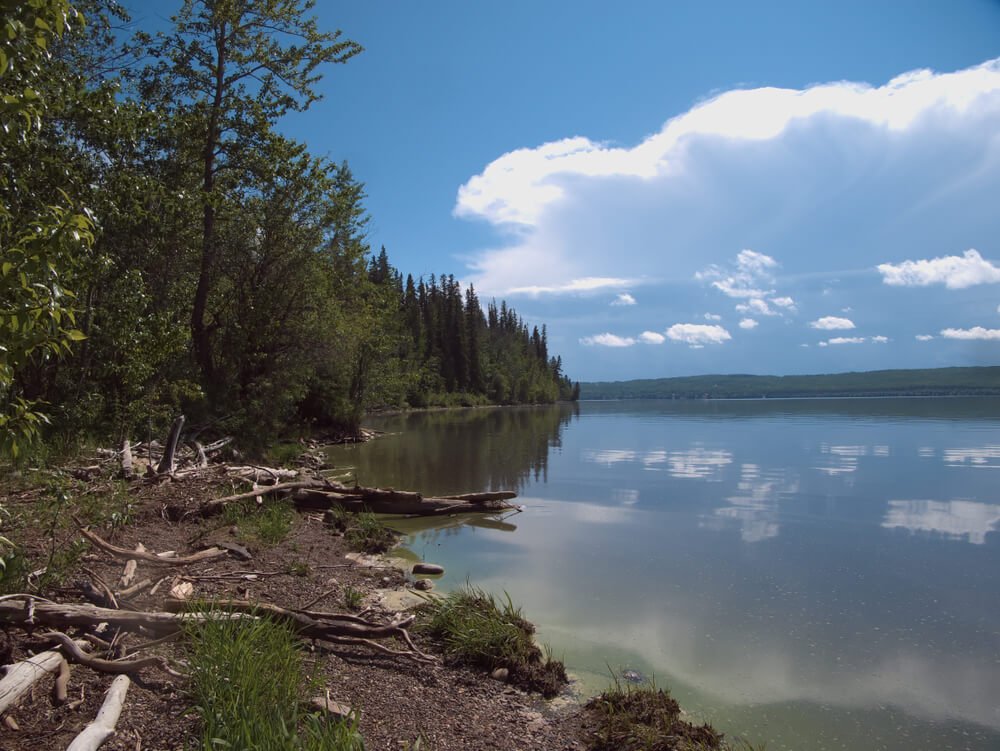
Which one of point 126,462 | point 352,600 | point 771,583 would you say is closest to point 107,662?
point 352,600

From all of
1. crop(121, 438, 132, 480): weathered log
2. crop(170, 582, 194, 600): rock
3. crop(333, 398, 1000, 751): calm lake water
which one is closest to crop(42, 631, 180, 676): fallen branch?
crop(170, 582, 194, 600): rock

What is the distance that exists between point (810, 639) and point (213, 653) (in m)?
6.94

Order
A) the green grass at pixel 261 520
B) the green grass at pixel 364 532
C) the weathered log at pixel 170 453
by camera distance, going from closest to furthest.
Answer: the green grass at pixel 261 520, the green grass at pixel 364 532, the weathered log at pixel 170 453

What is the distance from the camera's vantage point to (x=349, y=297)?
32500 mm

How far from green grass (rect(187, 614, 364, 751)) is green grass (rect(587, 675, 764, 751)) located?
7.11 ft

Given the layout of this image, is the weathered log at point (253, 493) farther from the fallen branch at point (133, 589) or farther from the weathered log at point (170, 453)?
the fallen branch at point (133, 589)

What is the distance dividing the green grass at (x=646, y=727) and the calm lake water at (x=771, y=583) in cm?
56

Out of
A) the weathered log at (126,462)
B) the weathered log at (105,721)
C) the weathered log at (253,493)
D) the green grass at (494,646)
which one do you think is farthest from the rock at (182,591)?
the weathered log at (126,462)

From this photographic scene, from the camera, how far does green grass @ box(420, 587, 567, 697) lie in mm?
6387

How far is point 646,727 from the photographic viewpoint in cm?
526

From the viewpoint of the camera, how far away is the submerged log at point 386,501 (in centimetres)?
1399

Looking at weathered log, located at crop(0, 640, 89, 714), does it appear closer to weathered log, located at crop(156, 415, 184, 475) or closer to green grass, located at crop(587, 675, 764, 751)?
green grass, located at crop(587, 675, 764, 751)

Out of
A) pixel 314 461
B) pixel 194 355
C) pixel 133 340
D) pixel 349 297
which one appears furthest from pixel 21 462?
pixel 349 297

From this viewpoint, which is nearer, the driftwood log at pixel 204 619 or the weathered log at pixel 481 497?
the driftwood log at pixel 204 619
